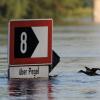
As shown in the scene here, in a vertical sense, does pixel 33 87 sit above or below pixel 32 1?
below

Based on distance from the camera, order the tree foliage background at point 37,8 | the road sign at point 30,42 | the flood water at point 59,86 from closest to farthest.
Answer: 1. the flood water at point 59,86
2. the road sign at point 30,42
3. the tree foliage background at point 37,8

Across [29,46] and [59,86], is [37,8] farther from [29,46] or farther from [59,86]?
[59,86]

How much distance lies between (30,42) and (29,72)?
684mm

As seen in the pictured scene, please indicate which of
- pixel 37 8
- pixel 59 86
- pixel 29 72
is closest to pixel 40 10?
pixel 37 8

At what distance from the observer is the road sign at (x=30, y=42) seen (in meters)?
16.3

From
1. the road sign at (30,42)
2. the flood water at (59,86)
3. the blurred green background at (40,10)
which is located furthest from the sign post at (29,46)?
the blurred green background at (40,10)

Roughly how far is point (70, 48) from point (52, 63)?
1312cm

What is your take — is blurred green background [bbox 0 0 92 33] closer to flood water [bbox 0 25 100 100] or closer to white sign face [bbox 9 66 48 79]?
flood water [bbox 0 25 100 100]

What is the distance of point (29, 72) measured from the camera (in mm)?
16484

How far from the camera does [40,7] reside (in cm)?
6681

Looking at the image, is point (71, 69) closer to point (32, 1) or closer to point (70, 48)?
point (70, 48)

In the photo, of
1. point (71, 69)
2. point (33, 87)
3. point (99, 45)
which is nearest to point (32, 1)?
point (99, 45)

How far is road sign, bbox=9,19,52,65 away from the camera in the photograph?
53.6 feet

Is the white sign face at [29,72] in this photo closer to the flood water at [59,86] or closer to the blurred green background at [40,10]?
the flood water at [59,86]
